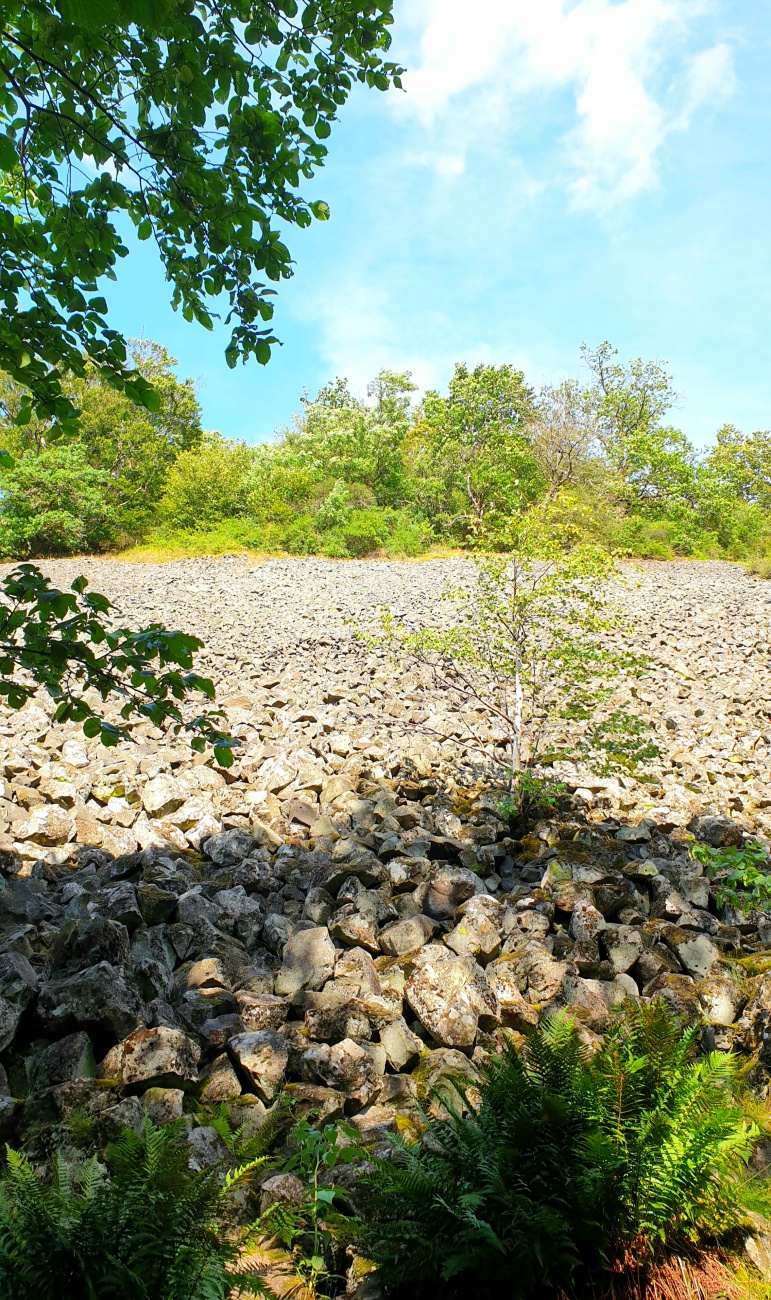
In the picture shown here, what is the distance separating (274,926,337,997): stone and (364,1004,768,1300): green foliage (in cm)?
143

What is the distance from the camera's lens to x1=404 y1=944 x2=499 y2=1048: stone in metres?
3.38

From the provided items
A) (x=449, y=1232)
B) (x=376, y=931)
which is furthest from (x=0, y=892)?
(x=449, y=1232)

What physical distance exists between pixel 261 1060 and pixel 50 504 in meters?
25.6

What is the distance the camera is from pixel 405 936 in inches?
162

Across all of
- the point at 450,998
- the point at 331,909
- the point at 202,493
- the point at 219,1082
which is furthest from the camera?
the point at 202,493

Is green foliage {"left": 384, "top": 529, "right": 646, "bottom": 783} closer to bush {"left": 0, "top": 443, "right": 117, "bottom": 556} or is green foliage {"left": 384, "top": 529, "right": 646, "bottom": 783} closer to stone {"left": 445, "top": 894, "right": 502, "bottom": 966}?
stone {"left": 445, "top": 894, "right": 502, "bottom": 966}

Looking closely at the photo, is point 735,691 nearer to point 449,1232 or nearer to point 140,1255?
point 449,1232

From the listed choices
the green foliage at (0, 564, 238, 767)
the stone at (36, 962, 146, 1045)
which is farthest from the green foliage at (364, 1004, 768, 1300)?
the green foliage at (0, 564, 238, 767)

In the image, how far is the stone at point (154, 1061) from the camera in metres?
2.75

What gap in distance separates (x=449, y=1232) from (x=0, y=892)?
308 centimetres

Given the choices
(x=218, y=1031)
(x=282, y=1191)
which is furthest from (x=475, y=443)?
(x=282, y=1191)

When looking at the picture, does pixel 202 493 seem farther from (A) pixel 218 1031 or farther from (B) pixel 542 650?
(A) pixel 218 1031

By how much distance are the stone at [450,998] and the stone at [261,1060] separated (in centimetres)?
74

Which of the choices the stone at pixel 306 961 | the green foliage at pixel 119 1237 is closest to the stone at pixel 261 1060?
the stone at pixel 306 961
